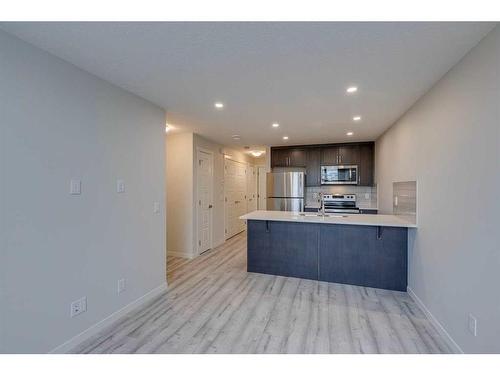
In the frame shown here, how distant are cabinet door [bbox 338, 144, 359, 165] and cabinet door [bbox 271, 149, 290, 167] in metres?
1.21

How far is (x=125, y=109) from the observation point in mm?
2498

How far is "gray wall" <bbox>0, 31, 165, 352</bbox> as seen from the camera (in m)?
1.57

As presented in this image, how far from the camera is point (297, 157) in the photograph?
5742 millimetres

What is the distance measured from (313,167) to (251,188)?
257 centimetres

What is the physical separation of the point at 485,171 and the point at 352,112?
190 centimetres

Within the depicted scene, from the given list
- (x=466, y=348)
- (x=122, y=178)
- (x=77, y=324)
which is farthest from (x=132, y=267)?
(x=466, y=348)

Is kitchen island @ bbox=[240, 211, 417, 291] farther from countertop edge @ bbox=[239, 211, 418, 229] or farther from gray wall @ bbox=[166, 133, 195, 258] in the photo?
gray wall @ bbox=[166, 133, 195, 258]

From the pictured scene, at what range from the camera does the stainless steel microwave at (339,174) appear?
534 cm

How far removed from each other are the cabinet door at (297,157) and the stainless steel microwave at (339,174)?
0.46 meters

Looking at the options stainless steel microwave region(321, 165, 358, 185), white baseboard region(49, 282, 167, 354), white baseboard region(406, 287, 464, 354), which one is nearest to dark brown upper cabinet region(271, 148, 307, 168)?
stainless steel microwave region(321, 165, 358, 185)

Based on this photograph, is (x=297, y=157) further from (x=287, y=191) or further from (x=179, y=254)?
(x=179, y=254)

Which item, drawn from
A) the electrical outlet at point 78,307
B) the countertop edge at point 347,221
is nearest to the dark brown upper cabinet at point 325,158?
the countertop edge at point 347,221

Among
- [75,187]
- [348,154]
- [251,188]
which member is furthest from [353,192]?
[75,187]
